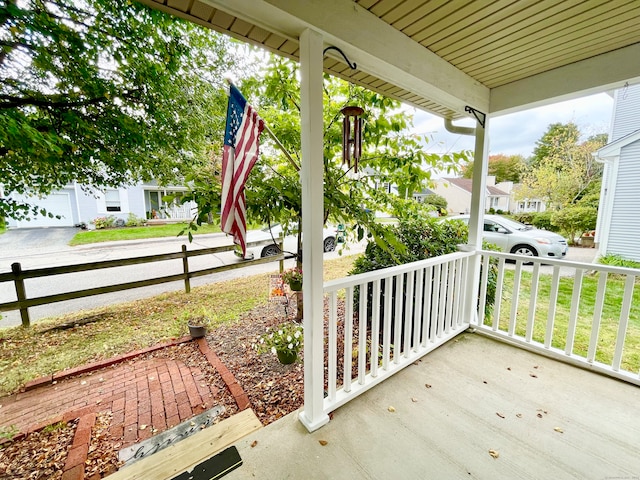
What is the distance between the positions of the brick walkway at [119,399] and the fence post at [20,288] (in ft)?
4.12

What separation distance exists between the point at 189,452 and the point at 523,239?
7026 mm

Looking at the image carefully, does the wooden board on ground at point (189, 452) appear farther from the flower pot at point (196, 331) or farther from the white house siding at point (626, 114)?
the white house siding at point (626, 114)

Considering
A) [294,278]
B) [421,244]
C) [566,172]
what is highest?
[566,172]

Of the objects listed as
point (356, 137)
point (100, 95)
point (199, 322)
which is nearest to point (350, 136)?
point (356, 137)

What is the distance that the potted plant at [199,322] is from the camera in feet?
10.2

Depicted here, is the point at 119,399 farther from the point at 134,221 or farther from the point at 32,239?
the point at 134,221

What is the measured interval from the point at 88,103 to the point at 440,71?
3294mm

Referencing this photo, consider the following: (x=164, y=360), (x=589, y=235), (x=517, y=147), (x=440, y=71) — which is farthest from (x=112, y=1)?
(x=517, y=147)

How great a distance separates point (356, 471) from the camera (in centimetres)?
133

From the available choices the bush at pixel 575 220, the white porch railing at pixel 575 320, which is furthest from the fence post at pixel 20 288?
the bush at pixel 575 220

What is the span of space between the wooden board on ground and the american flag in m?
1.17

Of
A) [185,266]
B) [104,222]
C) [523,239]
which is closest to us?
[185,266]

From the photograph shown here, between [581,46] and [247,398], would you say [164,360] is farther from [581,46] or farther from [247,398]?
[581,46]

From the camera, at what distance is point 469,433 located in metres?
1.56
